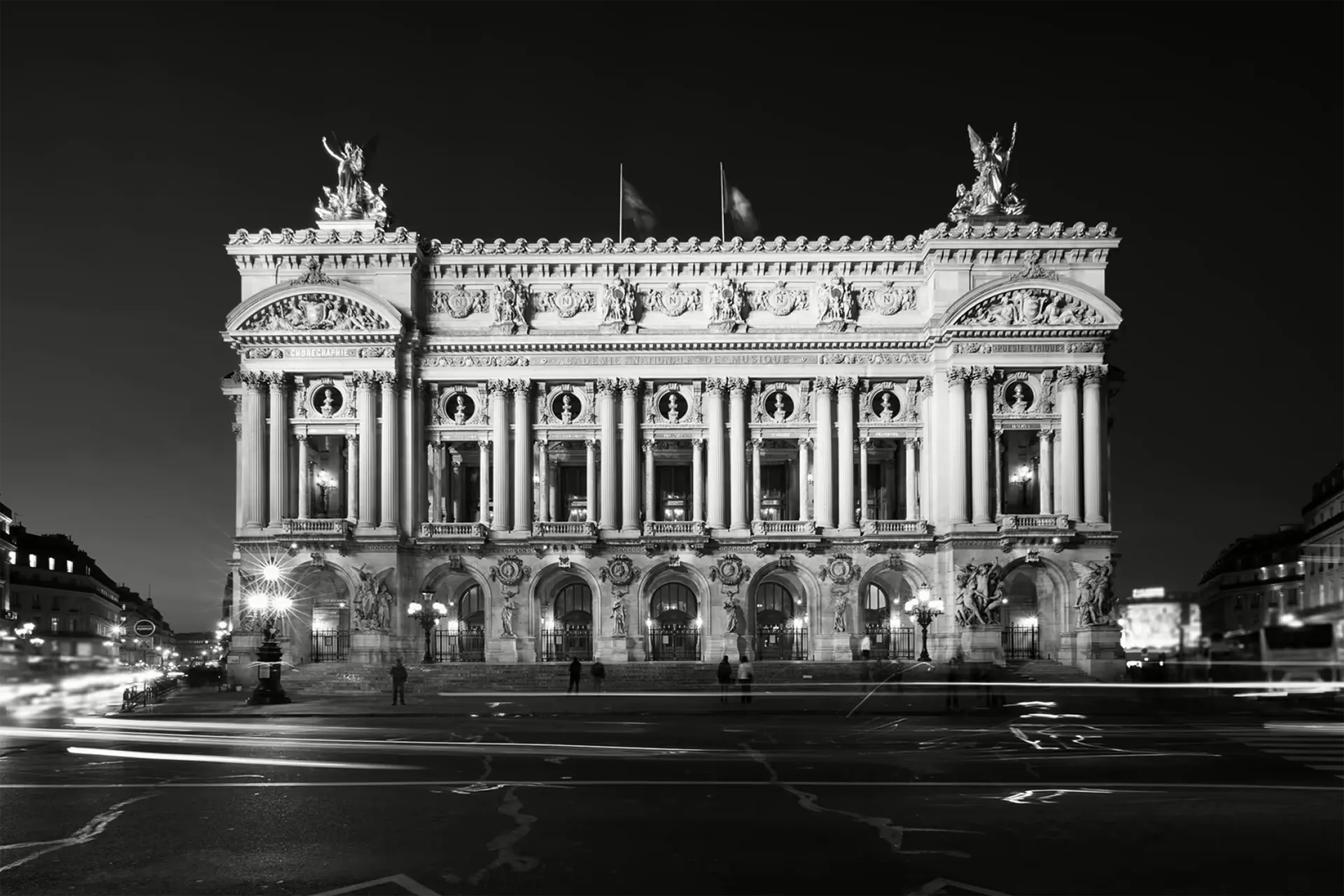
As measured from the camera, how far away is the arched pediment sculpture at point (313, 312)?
6562 cm

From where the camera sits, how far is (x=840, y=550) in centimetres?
6675

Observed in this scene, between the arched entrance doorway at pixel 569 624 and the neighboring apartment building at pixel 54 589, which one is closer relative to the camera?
the arched entrance doorway at pixel 569 624

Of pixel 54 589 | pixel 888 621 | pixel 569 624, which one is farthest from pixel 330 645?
pixel 54 589

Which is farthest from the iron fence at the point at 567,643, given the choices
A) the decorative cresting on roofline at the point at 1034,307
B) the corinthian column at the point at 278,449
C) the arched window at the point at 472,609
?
the decorative cresting on roofline at the point at 1034,307

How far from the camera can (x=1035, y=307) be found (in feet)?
218

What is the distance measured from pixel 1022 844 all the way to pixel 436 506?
180ft

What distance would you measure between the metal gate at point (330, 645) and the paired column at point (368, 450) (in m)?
6.03

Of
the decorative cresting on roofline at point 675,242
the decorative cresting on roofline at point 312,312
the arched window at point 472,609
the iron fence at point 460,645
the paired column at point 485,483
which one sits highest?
the decorative cresting on roofline at point 675,242

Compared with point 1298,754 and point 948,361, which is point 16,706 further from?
point 948,361

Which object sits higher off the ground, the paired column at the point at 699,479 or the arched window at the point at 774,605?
the paired column at the point at 699,479

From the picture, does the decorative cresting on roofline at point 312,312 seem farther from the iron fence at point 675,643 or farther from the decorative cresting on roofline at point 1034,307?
the decorative cresting on roofline at point 1034,307

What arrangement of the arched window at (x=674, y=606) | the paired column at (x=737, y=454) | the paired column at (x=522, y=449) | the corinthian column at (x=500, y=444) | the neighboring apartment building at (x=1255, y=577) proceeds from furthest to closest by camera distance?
the neighboring apartment building at (x=1255, y=577) < the arched window at (x=674, y=606) < the paired column at (x=522, y=449) < the corinthian column at (x=500, y=444) < the paired column at (x=737, y=454)

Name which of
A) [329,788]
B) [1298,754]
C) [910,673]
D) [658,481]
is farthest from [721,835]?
[658,481]

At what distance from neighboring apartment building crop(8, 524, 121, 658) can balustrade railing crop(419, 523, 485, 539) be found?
2537 inches
